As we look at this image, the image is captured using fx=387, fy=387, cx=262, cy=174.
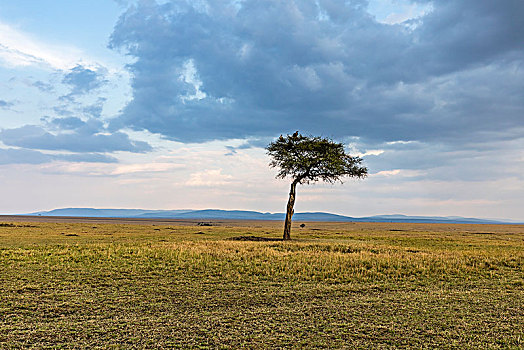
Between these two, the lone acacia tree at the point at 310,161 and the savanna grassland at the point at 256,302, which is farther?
the lone acacia tree at the point at 310,161

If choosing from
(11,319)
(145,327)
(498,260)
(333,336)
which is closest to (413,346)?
(333,336)

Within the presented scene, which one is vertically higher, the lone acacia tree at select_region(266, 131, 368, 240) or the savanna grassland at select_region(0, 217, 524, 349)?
the lone acacia tree at select_region(266, 131, 368, 240)

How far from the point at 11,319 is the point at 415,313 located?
11.6 metres

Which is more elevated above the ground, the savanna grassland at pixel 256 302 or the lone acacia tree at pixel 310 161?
the lone acacia tree at pixel 310 161

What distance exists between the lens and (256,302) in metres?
13.0

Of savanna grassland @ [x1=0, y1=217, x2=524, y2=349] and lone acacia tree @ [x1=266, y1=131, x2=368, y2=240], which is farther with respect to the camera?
lone acacia tree @ [x1=266, y1=131, x2=368, y2=240]

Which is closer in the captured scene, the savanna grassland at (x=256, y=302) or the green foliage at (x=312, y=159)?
the savanna grassland at (x=256, y=302)

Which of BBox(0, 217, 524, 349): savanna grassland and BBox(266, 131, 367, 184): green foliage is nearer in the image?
BBox(0, 217, 524, 349): savanna grassland

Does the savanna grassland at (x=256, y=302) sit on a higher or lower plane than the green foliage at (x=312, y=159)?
lower

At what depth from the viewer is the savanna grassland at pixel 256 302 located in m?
9.25

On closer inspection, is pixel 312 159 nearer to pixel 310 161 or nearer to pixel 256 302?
pixel 310 161

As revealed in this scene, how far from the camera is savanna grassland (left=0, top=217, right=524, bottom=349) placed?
364 inches

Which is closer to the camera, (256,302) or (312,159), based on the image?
(256,302)

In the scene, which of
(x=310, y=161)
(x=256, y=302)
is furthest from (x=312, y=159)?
(x=256, y=302)
